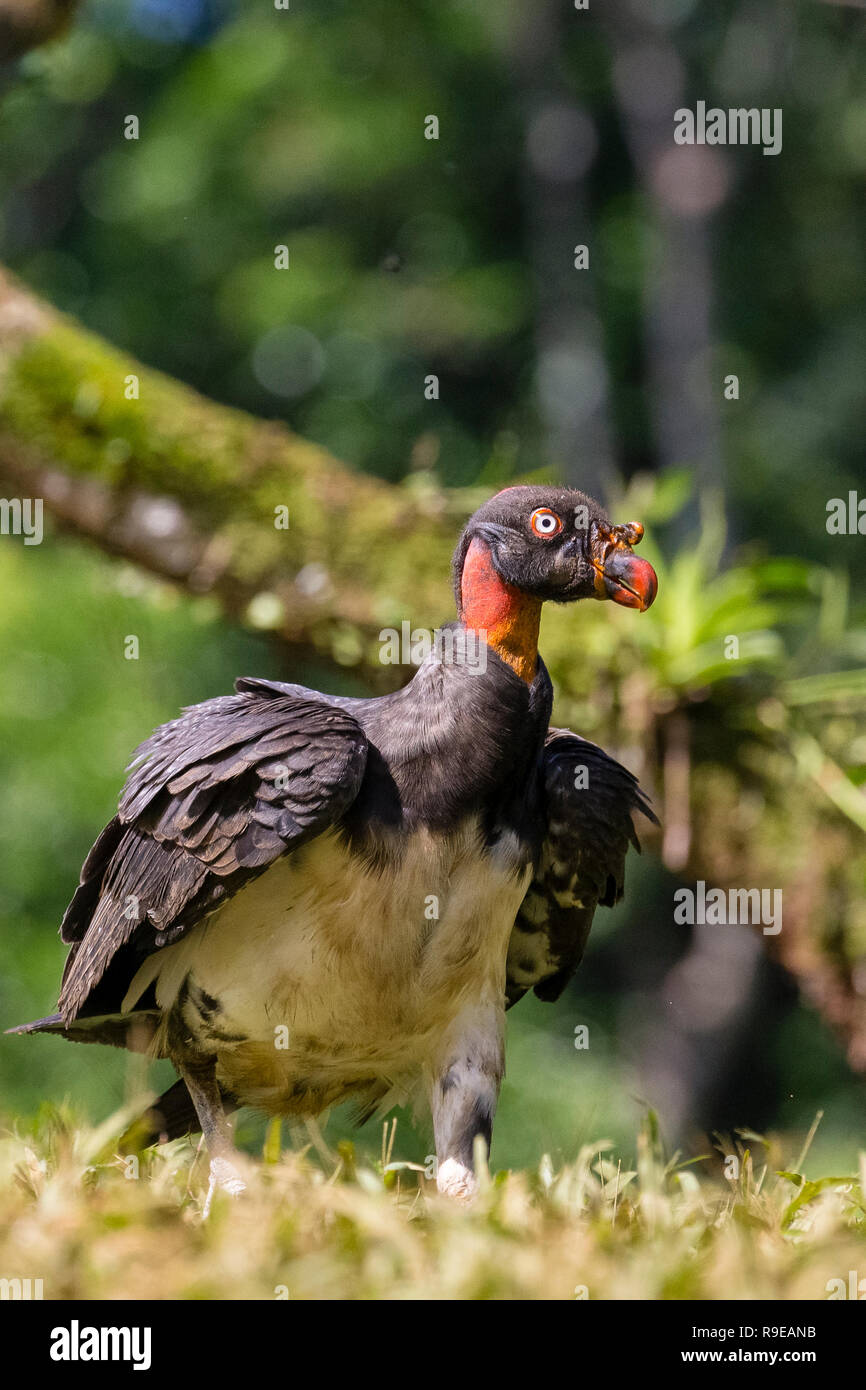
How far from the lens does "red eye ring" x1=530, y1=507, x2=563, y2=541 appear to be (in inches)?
169

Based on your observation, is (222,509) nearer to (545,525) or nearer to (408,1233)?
(545,525)

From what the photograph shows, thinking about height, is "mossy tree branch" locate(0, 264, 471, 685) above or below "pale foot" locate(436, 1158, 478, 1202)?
above

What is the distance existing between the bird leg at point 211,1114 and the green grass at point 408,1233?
21cm

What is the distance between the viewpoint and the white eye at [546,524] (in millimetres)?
4285

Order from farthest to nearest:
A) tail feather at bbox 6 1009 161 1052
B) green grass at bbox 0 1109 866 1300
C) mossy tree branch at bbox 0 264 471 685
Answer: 1. mossy tree branch at bbox 0 264 471 685
2. tail feather at bbox 6 1009 161 1052
3. green grass at bbox 0 1109 866 1300

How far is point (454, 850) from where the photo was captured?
163 inches

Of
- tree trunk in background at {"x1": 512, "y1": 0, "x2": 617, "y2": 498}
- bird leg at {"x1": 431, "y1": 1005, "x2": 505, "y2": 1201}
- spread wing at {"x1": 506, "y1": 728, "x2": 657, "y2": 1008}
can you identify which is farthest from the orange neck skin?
tree trunk in background at {"x1": 512, "y1": 0, "x2": 617, "y2": 498}

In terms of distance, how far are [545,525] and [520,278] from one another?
13.7 metres

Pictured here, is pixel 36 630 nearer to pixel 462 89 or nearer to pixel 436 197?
pixel 436 197

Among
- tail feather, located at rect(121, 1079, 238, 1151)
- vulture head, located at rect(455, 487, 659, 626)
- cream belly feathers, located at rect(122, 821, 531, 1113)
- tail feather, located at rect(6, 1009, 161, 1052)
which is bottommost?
tail feather, located at rect(121, 1079, 238, 1151)

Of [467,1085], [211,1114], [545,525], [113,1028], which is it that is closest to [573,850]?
[467,1085]

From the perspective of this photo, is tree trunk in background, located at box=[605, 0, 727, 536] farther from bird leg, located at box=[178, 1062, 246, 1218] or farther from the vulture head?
bird leg, located at box=[178, 1062, 246, 1218]

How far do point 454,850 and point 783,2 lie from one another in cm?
1640

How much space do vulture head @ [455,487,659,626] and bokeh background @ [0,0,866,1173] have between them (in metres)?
8.87
